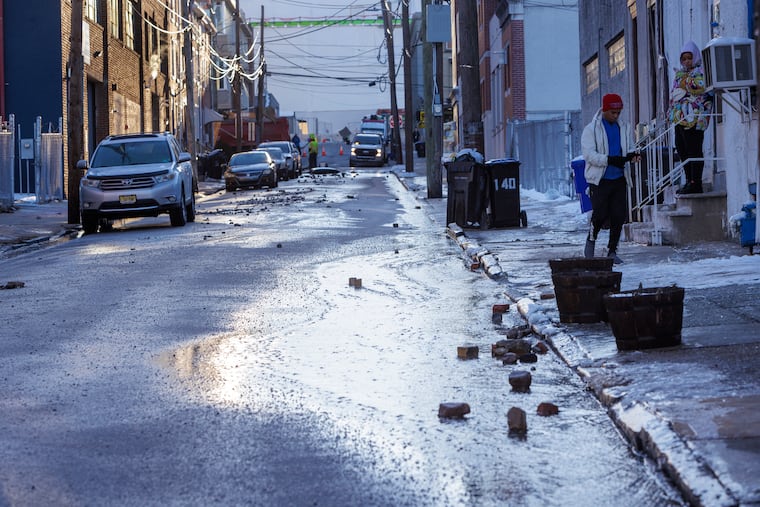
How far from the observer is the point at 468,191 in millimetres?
21172

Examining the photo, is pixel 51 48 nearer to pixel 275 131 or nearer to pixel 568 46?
pixel 568 46

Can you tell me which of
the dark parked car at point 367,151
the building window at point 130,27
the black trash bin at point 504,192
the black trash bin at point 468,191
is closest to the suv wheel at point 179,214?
the black trash bin at point 468,191

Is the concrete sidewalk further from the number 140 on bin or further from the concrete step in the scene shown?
the number 140 on bin

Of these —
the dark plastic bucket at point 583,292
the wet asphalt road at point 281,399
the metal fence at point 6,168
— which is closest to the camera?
the wet asphalt road at point 281,399

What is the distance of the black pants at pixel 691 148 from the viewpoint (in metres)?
15.9

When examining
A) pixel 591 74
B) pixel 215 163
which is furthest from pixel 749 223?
pixel 215 163

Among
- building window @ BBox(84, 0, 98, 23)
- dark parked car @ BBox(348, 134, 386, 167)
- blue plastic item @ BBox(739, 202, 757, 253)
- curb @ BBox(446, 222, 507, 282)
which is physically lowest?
curb @ BBox(446, 222, 507, 282)

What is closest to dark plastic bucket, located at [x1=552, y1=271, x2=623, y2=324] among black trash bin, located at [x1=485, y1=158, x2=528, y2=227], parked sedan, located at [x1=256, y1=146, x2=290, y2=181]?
black trash bin, located at [x1=485, y1=158, x2=528, y2=227]

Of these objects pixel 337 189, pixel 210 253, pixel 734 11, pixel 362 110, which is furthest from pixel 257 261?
pixel 362 110

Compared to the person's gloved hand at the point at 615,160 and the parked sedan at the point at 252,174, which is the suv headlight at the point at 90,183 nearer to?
the person's gloved hand at the point at 615,160

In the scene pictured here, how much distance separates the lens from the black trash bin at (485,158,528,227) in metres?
20.7

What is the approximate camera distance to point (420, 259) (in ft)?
53.2

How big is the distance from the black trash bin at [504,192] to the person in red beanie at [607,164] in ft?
23.6

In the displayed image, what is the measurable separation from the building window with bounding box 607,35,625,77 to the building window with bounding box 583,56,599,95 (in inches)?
68.2
